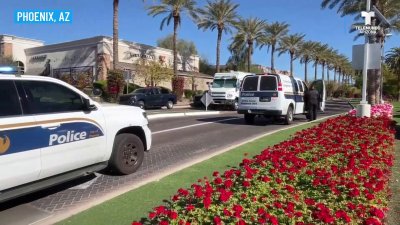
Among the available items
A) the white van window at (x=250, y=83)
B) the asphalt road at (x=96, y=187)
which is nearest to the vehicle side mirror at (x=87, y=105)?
the asphalt road at (x=96, y=187)

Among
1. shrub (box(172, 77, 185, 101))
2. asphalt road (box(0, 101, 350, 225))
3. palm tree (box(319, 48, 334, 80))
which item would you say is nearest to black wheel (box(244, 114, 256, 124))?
asphalt road (box(0, 101, 350, 225))

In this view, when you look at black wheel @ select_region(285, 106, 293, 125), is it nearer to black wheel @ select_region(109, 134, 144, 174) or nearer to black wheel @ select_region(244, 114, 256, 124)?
black wheel @ select_region(244, 114, 256, 124)

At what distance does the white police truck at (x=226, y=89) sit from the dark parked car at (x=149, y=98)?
386cm

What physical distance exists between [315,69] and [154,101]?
67.3m

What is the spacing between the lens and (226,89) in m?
29.0

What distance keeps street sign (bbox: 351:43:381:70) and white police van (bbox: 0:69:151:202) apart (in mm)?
11059

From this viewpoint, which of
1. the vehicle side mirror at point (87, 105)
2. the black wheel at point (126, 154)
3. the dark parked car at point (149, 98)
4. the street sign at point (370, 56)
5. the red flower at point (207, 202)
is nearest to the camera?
the red flower at point (207, 202)

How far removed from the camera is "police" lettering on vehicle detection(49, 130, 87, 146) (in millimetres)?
5402

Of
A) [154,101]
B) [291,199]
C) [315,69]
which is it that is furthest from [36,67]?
[315,69]

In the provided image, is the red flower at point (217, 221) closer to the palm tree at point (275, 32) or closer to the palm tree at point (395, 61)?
the palm tree at point (275, 32)

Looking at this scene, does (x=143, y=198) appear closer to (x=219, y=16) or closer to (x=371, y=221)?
(x=371, y=221)

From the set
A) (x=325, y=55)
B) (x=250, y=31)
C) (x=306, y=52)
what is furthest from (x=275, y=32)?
(x=325, y=55)

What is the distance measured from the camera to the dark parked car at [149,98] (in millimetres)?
28305

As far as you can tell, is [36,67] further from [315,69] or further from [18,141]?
[315,69]
